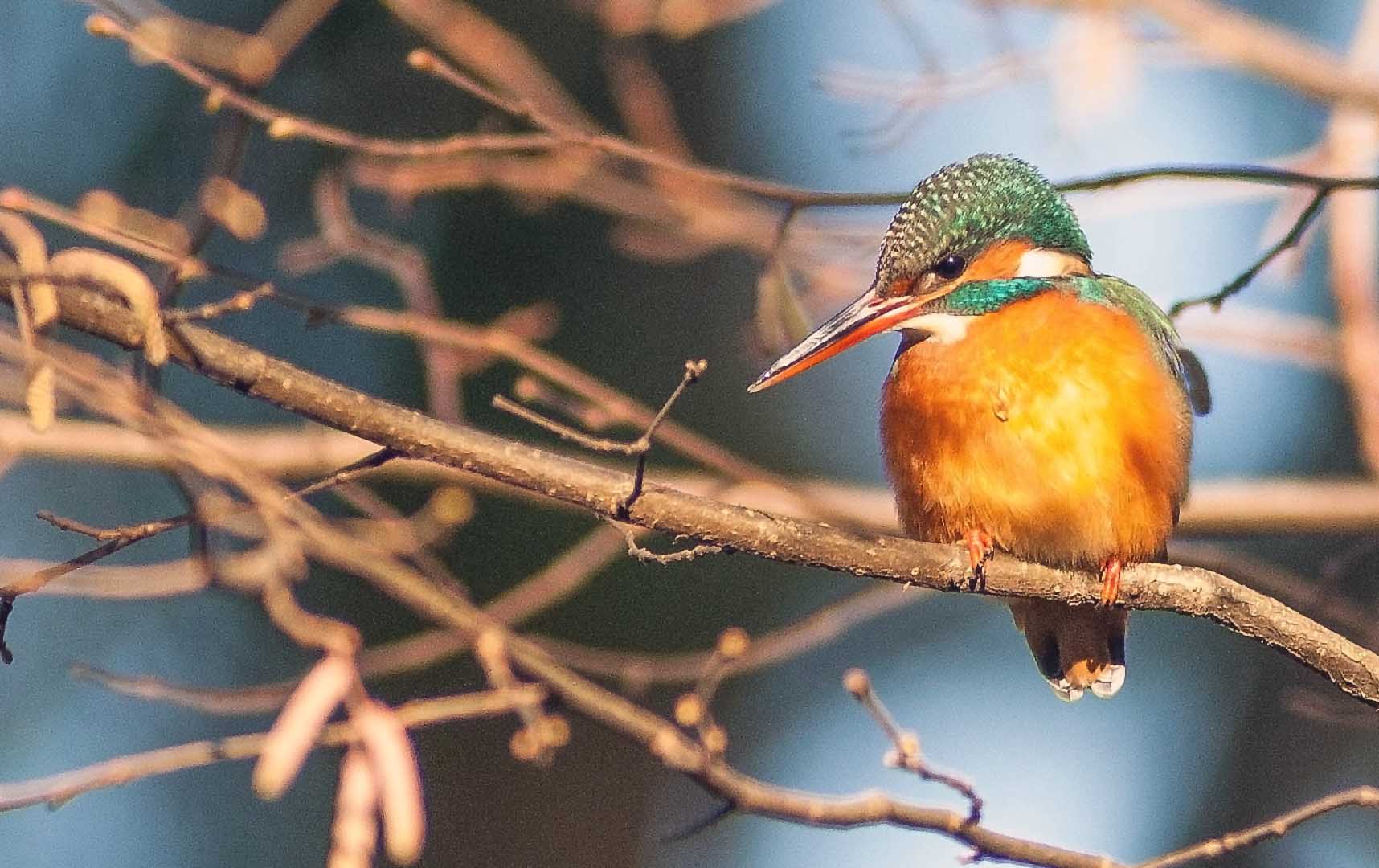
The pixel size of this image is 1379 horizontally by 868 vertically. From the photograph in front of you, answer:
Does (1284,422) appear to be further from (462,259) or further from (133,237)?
(133,237)

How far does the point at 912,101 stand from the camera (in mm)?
4016

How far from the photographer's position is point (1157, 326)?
325 centimetres

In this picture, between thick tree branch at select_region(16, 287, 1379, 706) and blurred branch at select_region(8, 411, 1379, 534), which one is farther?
blurred branch at select_region(8, 411, 1379, 534)

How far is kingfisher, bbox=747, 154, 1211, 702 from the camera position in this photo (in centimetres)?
290

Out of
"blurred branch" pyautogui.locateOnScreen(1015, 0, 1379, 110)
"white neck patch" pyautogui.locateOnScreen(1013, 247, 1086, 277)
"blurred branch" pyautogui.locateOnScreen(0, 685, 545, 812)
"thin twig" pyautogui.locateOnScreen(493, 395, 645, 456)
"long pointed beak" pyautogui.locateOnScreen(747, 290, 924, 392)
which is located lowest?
"blurred branch" pyautogui.locateOnScreen(0, 685, 545, 812)

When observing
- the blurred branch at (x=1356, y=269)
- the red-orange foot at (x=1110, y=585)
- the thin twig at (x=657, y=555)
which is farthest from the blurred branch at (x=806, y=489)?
the thin twig at (x=657, y=555)

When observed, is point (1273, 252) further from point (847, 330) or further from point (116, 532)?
point (116, 532)

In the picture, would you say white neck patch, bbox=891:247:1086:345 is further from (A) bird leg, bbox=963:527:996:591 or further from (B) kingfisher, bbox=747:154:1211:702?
(A) bird leg, bbox=963:527:996:591

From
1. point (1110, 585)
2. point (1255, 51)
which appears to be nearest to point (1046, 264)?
point (1110, 585)

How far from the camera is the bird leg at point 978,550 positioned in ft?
8.54

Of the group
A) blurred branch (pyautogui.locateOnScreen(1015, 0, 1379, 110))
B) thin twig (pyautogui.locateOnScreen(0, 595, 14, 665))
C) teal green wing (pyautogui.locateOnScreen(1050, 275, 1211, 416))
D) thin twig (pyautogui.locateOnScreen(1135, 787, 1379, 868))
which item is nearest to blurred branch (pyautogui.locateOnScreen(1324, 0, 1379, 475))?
blurred branch (pyautogui.locateOnScreen(1015, 0, 1379, 110))

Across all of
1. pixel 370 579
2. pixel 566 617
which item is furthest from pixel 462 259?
pixel 370 579

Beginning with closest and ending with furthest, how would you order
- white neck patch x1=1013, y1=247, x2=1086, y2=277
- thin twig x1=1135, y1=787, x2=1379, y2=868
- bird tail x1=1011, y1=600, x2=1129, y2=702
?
1. thin twig x1=1135, y1=787, x2=1379, y2=868
2. white neck patch x1=1013, y1=247, x2=1086, y2=277
3. bird tail x1=1011, y1=600, x2=1129, y2=702

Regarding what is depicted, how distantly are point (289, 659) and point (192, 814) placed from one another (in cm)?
98
